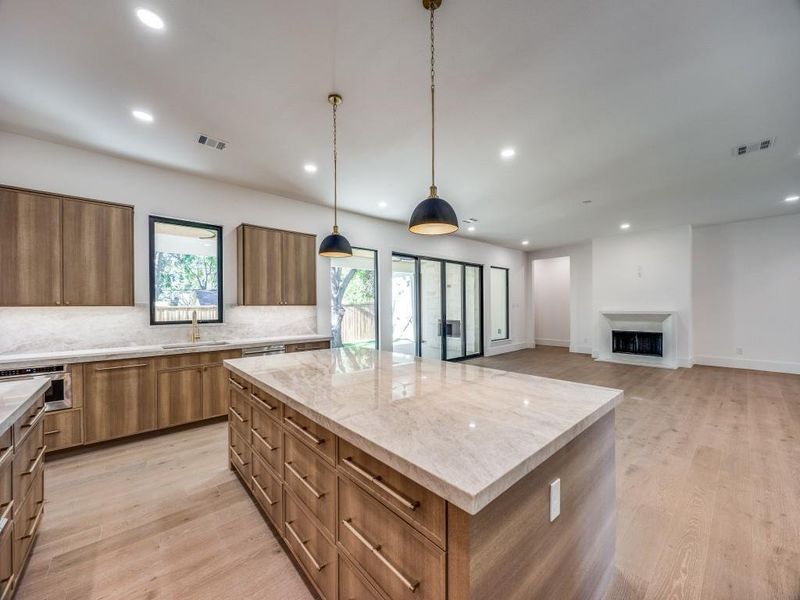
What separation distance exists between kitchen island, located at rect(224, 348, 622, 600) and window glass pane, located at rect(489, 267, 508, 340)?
7045mm

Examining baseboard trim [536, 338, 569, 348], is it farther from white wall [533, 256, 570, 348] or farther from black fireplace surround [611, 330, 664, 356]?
black fireplace surround [611, 330, 664, 356]

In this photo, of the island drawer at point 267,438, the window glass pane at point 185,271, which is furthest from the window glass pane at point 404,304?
the island drawer at point 267,438

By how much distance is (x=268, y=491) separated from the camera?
196 centimetres

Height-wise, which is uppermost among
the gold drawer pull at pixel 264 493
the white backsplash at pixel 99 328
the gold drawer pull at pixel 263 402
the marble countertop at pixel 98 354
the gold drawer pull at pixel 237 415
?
the white backsplash at pixel 99 328

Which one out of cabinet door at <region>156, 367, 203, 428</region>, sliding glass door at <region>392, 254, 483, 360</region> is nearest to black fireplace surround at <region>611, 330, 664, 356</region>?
sliding glass door at <region>392, 254, 483, 360</region>

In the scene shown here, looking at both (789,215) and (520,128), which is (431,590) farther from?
(789,215)

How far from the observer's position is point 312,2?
1790 mm

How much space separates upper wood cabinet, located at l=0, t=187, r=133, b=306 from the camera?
292cm

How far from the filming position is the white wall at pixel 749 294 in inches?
241

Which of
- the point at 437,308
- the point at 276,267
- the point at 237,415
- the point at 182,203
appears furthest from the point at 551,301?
the point at 237,415

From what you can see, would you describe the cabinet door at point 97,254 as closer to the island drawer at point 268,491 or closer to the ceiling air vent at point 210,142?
the ceiling air vent at point 210,142

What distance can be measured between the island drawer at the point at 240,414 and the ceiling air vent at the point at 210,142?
2410mm

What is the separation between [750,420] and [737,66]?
369cm

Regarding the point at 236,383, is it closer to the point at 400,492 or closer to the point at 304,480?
the point at 304,480
